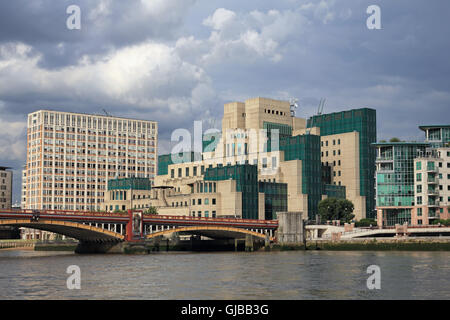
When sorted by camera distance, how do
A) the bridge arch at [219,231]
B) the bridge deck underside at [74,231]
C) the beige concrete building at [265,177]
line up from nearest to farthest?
1. the bridge deck underside at [74,231]
2. the bridge arch at [219,231]
3. the beige concrete building at [265,177]

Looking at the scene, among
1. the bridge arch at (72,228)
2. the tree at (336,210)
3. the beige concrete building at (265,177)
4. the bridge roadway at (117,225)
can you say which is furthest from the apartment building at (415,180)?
the bridge arch at (72,228)

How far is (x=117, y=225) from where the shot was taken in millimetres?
123625

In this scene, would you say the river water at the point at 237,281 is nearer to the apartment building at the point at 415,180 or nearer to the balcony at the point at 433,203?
the balcony at the point at 433,203

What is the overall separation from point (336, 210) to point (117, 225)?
5517 cm

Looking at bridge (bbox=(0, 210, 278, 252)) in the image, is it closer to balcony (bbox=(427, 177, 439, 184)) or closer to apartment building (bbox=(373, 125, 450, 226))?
apartment building (bbox=(373, 125, 450, 226))

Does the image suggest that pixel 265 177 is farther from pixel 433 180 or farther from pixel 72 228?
pixel 72 228

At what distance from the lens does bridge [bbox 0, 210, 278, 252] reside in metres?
114

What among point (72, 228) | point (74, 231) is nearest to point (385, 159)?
point (74, 231)

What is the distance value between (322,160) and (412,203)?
55.3 m

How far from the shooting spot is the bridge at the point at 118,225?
4483 inches

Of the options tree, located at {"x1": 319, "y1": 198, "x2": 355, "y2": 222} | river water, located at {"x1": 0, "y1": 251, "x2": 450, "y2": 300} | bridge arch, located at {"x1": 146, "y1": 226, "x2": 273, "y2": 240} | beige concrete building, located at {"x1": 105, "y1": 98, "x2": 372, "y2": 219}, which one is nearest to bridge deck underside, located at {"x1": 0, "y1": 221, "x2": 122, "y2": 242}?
bridge arch, located at {"x1": 146, "y1": 226, "x2": 273, "y2": 240}

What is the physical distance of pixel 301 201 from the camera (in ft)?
564

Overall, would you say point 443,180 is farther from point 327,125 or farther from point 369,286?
point 369,286
